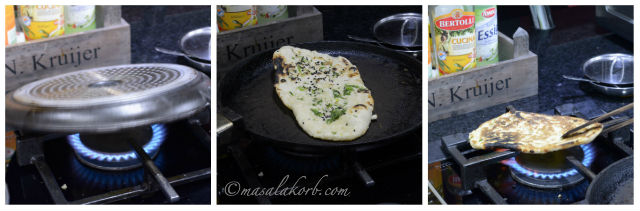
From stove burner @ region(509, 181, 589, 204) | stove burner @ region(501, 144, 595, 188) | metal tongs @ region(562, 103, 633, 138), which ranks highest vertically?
metal tongs @ region(562, 103, 633, 138)

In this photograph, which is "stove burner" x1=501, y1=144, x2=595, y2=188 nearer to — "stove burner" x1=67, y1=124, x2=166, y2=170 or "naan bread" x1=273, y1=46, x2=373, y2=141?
"naan bread" x1=273, y1=46, x2=373, y2=141

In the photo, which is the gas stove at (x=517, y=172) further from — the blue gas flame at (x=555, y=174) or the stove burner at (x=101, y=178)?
the stove burner at (x=101, y=178)

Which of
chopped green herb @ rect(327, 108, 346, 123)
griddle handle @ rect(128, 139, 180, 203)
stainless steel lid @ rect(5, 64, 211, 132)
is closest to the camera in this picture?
stainless steel lid @ rect(5, 64, 211, 132)

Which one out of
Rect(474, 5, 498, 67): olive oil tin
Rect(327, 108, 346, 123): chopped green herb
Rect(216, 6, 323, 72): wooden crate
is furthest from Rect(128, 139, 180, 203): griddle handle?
Rect(474, 5, 498, 67): olive oil tin

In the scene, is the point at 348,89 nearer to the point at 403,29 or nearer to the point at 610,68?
the point at 403,29

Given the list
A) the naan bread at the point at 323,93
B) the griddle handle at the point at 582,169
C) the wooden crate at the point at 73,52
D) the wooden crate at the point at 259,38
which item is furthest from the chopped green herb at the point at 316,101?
the griddle handle at the point at 582,169
